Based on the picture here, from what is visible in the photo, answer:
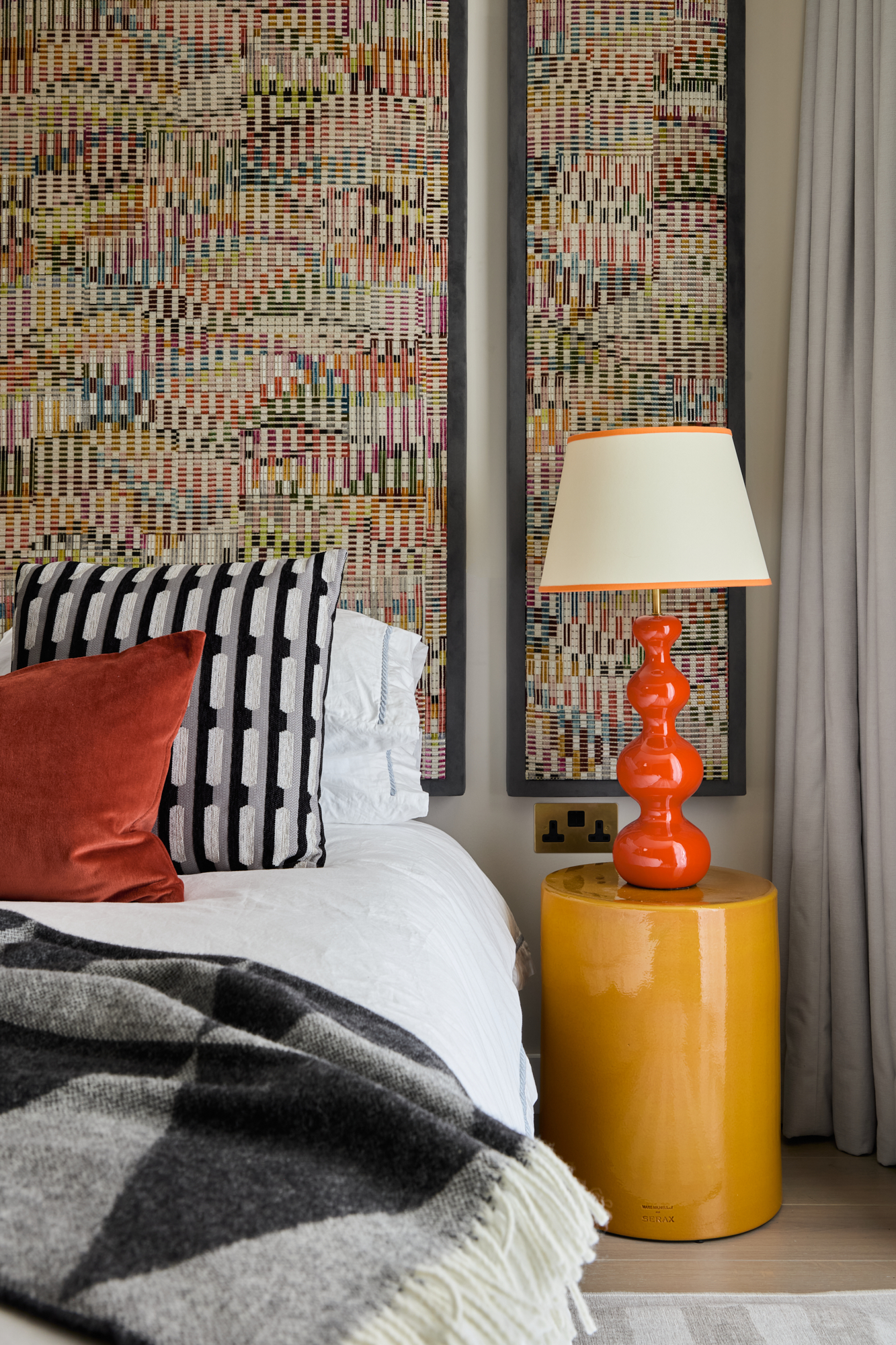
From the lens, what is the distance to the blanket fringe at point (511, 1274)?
48 centimetres

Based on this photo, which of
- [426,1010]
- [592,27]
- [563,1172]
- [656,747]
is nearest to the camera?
[563,1172]

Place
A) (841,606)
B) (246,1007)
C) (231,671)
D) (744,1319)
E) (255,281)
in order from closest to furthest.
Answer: (246,1007)
(744,1319)
(231,671)
(841,606)
(255,281)

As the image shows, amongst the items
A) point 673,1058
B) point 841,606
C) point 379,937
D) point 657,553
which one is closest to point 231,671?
point 379,937

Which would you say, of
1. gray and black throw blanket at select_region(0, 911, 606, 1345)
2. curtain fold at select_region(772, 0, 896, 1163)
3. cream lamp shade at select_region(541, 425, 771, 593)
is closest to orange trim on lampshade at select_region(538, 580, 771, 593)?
cream lamp shade at select_region(541, 425, 771, 593)

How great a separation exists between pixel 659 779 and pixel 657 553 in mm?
382

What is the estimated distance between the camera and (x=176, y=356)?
2.00 meters

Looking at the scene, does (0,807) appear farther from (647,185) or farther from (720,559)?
(647,185)

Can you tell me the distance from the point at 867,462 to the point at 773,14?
1.03m

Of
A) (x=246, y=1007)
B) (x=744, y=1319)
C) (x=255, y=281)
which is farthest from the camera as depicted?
(x=255, y=281)

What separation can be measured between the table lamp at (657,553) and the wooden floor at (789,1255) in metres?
0.56

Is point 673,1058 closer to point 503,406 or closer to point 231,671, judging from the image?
point 231,671

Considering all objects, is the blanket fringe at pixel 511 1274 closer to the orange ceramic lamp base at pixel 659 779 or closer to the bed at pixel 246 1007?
the bed at pixel 246 1007

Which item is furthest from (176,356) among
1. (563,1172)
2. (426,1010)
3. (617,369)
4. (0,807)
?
(563,1172)

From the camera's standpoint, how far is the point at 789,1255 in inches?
58.9
